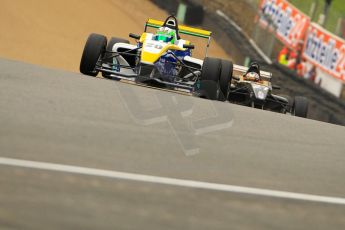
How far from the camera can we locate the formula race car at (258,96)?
1439 centimetres

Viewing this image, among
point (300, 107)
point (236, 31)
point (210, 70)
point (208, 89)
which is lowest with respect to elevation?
point (300, 107)

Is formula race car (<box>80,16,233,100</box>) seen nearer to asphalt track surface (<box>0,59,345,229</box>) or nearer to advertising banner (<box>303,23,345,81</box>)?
asphalt track surface (<box>0,59,345,229</box>)

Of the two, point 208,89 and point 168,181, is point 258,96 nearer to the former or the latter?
point 208,89

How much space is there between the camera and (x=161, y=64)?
12469 mm

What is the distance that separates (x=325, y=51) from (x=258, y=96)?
4.52m

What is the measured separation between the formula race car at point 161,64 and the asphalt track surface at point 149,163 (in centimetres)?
323

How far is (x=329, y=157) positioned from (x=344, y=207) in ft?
5.68

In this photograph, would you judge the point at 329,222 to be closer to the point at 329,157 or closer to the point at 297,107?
the point at 329,157

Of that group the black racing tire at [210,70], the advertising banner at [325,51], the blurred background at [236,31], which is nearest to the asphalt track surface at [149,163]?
the black racing tire at [210,70]

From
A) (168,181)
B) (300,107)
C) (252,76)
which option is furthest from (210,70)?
(168,181)

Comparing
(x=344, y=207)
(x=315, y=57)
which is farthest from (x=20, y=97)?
(x=315, y=57)

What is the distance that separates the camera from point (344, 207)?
17.9ft

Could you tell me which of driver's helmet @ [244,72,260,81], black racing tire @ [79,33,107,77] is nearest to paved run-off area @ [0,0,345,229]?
black racing tire @ [79,33,107,77]

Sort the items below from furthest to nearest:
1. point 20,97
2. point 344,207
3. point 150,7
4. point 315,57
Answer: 1. point 150,7
2. point 315,57
3. point 20,97
4. point 344,207
